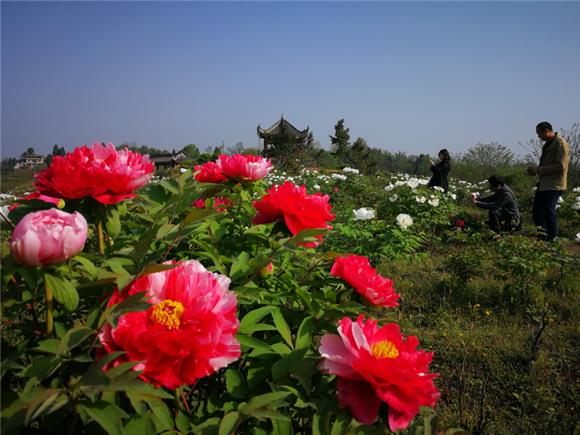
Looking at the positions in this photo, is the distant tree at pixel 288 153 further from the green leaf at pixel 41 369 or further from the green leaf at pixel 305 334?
the green leaf at pixel 41 369

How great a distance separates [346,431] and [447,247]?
4632 millimetres

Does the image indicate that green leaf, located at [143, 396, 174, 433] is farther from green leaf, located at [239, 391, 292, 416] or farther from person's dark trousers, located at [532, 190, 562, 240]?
person's dark trousers, located at [532, 190, 562, 240]

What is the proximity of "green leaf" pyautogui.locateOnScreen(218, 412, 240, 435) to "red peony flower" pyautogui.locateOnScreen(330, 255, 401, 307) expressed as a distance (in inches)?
14.3

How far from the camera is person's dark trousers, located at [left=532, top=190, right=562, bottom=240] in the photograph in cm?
473

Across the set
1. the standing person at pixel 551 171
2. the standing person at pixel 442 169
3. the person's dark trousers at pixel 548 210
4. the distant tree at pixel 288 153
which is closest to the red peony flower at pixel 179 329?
the standing person at pixel 551 171

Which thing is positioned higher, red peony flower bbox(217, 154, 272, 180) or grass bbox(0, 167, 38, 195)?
red peony flower bbox(217, 154, 272, 180)

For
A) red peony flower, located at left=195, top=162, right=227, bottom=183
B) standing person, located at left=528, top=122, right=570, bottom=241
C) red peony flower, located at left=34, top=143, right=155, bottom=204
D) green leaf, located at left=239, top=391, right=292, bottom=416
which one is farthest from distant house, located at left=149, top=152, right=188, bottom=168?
standing person, located at left=528, top=122, right=570, bottom=241

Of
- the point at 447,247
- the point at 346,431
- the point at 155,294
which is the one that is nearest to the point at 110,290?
the point at 155,294

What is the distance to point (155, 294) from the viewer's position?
0.62 m

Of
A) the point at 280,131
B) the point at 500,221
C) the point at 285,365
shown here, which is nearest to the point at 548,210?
the point at 500,221

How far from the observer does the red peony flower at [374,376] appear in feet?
1.93

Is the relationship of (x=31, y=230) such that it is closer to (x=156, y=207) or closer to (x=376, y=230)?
(x=156, y=207)

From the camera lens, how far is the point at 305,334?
0.78 metres

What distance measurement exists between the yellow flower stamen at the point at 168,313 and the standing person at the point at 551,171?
16.5ft
